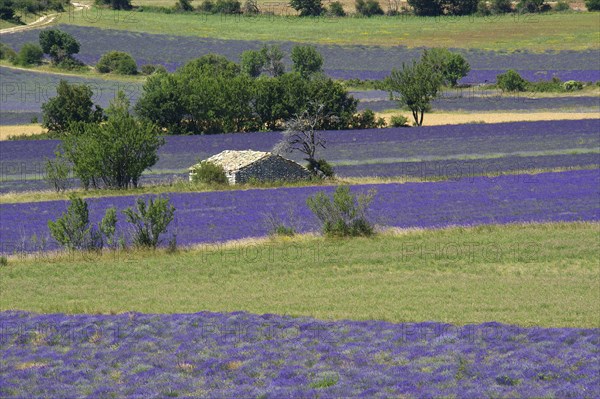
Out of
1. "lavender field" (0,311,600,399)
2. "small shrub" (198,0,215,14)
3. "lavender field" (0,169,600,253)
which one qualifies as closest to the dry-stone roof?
"lavender field" (0,169,600,253)

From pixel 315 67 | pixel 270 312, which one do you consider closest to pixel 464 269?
pixel 270 312

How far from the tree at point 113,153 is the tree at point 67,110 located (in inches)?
843

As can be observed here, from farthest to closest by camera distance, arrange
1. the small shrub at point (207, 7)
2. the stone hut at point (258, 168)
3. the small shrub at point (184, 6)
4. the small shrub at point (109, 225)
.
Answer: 1. the small shrub at point (207, 7)
2. the small shrub at point (184, 6)
3. the stone hut at point (258, 168)
4. the small shrub at point (109, 225)

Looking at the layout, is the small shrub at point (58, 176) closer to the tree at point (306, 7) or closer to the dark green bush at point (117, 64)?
the dark green bush at point (117, 64)

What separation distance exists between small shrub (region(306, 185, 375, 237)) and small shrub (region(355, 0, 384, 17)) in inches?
5064

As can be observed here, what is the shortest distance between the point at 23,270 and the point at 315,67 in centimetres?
7975

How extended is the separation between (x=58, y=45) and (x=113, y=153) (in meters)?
68.4

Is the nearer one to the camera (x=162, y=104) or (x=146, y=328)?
(x=146, y=328)

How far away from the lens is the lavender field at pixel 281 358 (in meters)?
20.9

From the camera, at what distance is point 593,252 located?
38375 mm

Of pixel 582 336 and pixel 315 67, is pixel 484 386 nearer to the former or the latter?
pixel 582 336

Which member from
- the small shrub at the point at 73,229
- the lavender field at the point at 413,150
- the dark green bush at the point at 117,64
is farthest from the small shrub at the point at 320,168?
the dark green bush at the point at 117,64

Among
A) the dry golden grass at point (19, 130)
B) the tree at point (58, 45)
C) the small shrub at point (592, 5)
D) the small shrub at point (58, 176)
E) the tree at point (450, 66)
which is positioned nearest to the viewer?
the small shrub at point (58, 176)

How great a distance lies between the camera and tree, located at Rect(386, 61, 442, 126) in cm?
8244
